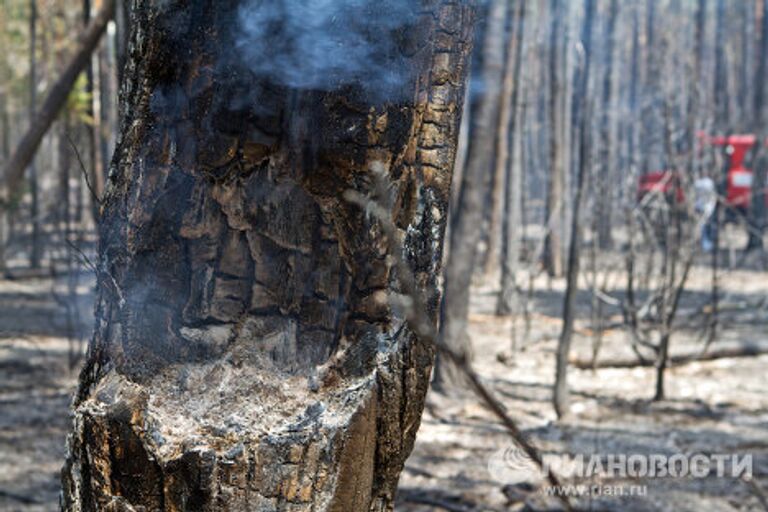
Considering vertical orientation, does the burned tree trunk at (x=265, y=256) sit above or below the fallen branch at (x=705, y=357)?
above

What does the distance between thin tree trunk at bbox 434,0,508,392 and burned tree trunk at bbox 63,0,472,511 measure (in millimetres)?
4618

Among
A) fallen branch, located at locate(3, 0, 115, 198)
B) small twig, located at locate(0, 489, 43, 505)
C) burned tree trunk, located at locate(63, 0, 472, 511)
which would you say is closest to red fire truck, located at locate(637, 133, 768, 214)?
fallen branch, located at locate(3, 0, 115, 198)

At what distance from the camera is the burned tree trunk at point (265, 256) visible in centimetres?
130

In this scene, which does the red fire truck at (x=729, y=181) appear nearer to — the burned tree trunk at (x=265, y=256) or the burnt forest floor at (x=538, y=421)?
the burnt forest floor at (x=538, y=421)

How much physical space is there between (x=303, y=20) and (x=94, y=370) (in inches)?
22.8

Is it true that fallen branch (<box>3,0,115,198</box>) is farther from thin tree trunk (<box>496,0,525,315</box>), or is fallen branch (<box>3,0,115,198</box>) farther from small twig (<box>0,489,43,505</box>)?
thin tree trunk (<box>496,0,525,315</box>)

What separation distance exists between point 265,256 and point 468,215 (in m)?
4.78

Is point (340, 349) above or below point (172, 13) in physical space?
below

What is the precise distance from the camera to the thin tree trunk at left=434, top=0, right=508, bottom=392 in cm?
597

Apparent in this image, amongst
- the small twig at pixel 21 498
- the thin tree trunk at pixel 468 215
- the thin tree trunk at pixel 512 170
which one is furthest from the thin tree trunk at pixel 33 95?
the small twig at pixel 21 498

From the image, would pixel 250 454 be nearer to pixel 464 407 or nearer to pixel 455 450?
pixel 455 450

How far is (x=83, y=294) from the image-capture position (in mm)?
10805

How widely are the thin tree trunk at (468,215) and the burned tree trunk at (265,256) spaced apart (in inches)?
182

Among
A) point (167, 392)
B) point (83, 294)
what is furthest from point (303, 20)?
point (83, 294)
